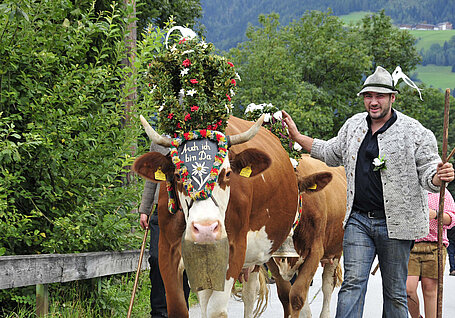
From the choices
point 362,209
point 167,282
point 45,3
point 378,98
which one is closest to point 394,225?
point 362,209

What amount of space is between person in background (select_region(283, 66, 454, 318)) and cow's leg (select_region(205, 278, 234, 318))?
38.1 inches

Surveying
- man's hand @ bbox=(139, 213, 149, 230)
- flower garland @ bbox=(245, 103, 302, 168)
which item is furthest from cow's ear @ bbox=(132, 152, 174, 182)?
flower garland @ bbox=(245, 103, 302, 168)

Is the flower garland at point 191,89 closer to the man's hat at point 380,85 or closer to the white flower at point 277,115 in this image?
the man's hat at point 380,85

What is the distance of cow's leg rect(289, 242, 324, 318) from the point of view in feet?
23.4

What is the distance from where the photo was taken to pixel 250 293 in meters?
8.02

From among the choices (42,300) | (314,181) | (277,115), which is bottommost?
(42,300)

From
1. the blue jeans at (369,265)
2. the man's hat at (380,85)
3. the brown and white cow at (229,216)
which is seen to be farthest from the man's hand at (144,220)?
the man's hat at (380,85)

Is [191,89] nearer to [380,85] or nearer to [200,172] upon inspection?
[200,172]

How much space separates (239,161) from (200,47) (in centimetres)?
99

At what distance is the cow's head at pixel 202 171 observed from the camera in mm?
4543

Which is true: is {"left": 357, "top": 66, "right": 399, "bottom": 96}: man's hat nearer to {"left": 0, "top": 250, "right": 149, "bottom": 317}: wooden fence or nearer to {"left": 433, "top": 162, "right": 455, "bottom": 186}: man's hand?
{"left": 433, "top": 162, "right": 455, "bottom": 186}: man's hand

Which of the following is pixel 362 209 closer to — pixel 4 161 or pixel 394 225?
pixel 394 225

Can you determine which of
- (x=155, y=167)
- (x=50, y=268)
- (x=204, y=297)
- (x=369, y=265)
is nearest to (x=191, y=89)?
(x=155, y=167)

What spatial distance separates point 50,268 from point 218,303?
1.51m
